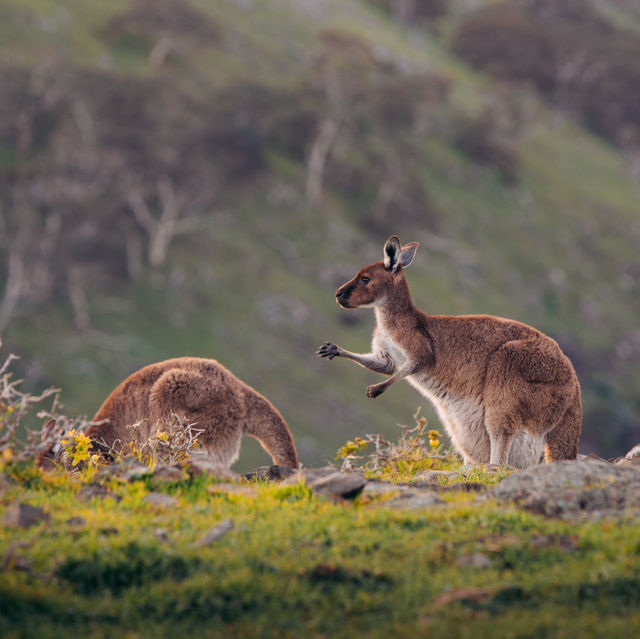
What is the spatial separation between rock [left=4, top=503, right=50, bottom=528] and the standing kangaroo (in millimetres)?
3667

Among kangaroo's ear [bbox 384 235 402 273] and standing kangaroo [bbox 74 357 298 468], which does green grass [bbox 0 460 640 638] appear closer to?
standing kangaroo [bbox 74 357 298 468]

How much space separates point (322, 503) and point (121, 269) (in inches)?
1684

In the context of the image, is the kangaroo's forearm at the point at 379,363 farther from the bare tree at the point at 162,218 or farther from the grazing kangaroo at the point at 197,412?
the bare tree at the point at 162,218

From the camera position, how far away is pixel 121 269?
158ft

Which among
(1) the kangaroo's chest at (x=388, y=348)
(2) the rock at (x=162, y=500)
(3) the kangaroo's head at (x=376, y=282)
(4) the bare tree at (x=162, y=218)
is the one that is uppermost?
(4) the bare tree at (x=162, y=218)

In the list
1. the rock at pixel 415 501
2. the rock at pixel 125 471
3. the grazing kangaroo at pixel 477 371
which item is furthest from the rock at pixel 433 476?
the rock at pixel 125 471

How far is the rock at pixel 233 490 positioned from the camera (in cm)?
695

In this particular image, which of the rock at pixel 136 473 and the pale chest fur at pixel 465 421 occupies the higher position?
the pale chest fur at pixel 465 421

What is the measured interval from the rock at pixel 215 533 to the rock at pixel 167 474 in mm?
1053

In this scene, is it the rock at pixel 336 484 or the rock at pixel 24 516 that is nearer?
the rock at pixel 24 516

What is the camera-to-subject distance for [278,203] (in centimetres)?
5584

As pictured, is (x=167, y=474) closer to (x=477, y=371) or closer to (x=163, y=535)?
(x=163, y=535)

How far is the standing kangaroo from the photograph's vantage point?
9969mm

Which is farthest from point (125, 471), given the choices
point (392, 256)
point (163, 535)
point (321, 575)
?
point (392, 256)
